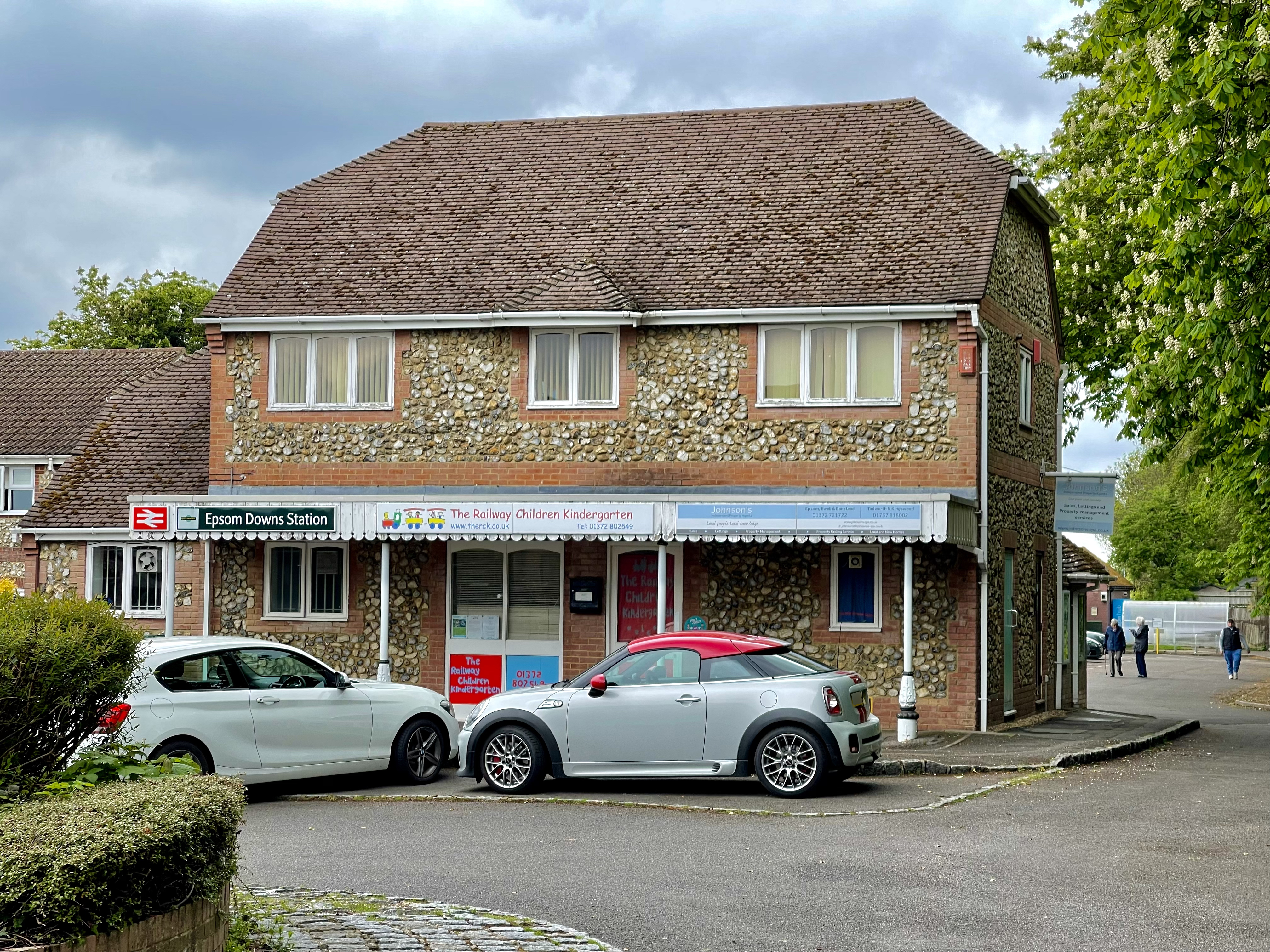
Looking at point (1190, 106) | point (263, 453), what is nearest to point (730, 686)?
point (1190, 106)

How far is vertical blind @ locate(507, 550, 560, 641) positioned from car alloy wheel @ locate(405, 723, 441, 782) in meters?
6.59

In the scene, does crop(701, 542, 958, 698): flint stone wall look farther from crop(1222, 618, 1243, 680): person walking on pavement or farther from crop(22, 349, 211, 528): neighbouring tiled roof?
crop(1222, 618, 1243, 680): person walking on pavement

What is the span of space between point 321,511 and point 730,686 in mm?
8897

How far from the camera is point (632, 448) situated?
22.5 metres

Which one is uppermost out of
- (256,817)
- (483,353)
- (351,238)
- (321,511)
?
(351,238)

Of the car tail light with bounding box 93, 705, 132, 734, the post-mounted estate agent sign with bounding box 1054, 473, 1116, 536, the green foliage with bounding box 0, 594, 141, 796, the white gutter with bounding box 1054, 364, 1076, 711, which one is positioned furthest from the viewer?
the white gutter with bounding box 1054, 364, 1076, 711

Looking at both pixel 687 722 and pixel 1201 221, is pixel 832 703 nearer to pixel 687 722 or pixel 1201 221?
pixel 687 722

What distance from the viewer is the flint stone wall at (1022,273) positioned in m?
23.2

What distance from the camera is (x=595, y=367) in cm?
2269

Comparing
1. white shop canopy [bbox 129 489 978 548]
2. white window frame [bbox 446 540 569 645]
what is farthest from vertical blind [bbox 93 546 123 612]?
white window frame [bbox 446 540 569 645]

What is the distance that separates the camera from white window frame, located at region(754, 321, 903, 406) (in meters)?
21.5

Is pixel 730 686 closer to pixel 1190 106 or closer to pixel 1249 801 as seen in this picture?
pixel 1249 801

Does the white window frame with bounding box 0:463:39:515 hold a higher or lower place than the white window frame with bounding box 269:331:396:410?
lower

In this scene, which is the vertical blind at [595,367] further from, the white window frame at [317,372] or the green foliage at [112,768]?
the green foliage at [112,768]
